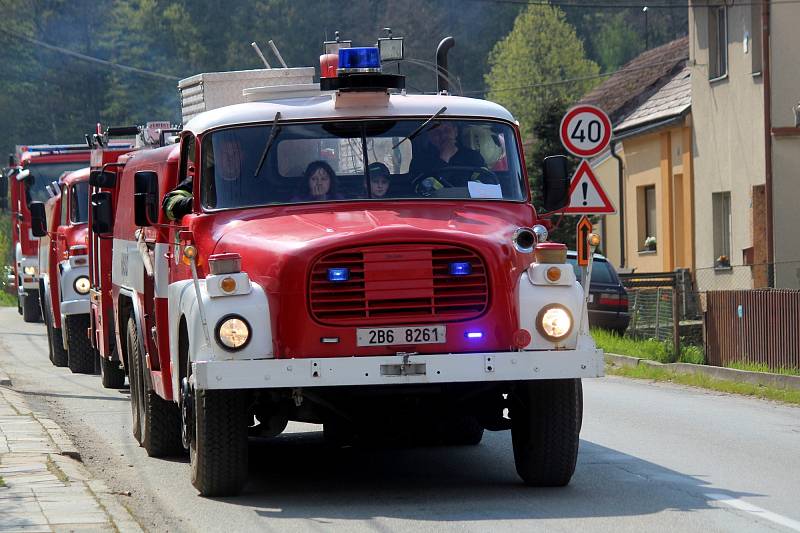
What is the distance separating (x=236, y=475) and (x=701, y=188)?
23719 mm

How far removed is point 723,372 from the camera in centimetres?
1833

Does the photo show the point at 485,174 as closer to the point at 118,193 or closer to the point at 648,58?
the point at 118,193

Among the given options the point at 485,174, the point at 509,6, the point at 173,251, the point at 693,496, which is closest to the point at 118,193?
the point at 173,251

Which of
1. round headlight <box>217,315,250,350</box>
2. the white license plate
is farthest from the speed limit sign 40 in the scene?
round headlight <box>217,315,250,350</box>

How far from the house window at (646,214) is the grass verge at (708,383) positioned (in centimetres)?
1682

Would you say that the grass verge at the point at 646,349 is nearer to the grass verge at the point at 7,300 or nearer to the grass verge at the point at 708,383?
the grass verge at the point at 708,383

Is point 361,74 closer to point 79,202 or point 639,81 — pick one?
point 79,202

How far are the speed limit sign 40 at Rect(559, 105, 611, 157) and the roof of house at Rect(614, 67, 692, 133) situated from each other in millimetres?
→ 13858

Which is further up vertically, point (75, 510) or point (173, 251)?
point (173, 251)

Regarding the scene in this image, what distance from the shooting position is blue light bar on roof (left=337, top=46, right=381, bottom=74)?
10.5m

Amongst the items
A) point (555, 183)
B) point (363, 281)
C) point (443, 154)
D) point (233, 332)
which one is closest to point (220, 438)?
point (233, 332)

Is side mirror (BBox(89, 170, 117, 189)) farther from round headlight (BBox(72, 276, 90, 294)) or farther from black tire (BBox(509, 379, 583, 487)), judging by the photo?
round headlight (BBox(72, 276, 90, 294))

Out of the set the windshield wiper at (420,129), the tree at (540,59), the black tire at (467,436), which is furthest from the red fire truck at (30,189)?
the tree at (540,59)

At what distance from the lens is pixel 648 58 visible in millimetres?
49000
